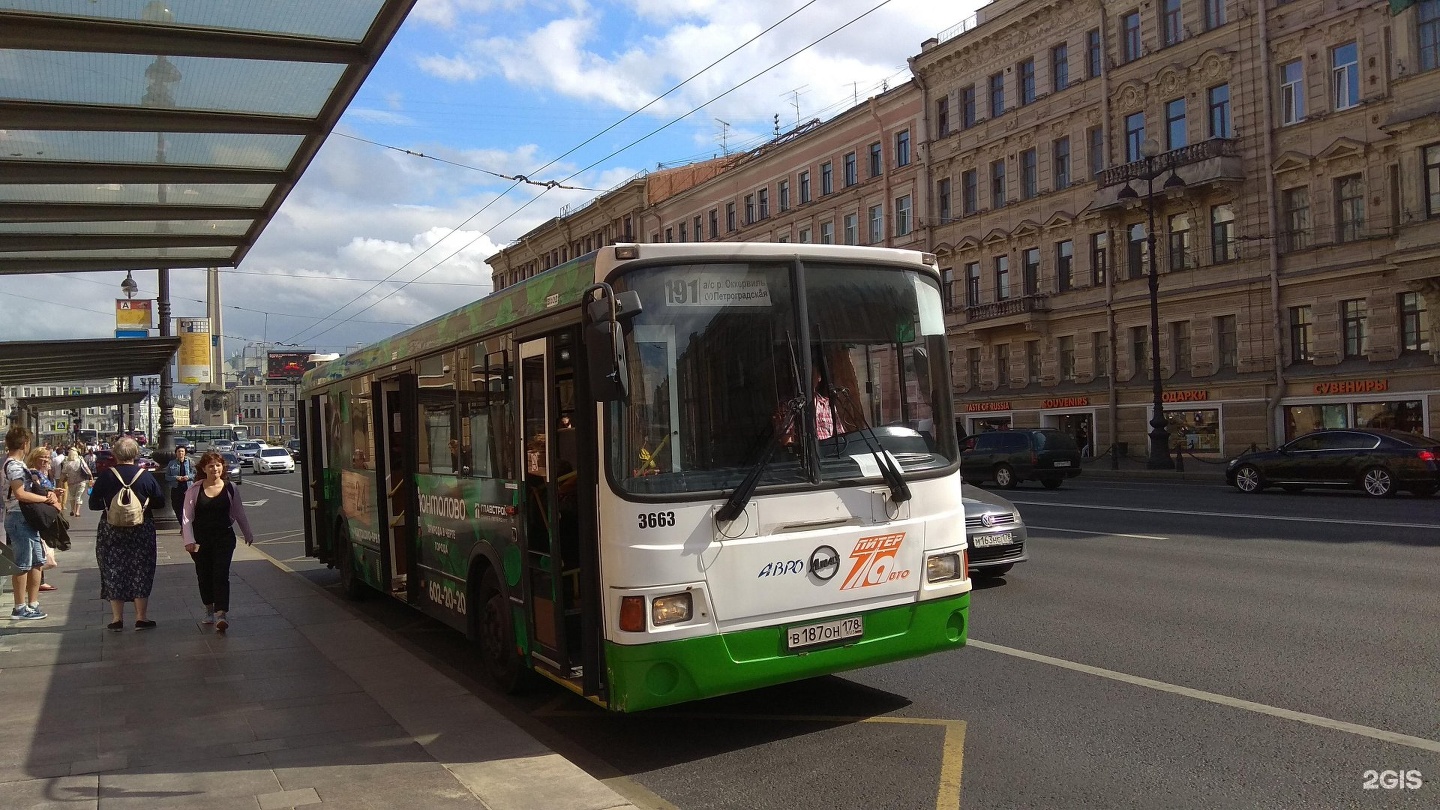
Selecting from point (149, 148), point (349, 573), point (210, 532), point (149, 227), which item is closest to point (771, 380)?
point (210, 532)

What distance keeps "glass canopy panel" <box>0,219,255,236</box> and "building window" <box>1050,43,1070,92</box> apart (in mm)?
34499

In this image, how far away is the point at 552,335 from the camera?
21.5 ft

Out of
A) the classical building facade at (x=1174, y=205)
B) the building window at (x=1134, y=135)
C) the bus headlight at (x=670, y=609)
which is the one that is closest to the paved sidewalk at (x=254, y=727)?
the bus headlight at (x=670, y=609)

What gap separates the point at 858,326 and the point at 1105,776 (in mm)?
2638

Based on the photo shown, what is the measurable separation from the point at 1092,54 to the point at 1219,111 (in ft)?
19.3

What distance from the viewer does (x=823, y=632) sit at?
604 centimetres

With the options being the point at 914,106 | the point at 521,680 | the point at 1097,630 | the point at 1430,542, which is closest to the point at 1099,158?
the point at 914,106

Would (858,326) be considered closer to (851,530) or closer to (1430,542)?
(851,530)

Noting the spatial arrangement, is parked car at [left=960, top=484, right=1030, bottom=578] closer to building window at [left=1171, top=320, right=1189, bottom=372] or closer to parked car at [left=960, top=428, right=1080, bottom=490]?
parked car at [left=960, top=428, right=1080, bottom=490]

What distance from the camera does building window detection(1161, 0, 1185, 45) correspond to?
3641 cm

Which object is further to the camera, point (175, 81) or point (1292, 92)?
point (1292, 92)

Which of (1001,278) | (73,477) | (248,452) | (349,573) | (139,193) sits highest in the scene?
(1001,278)

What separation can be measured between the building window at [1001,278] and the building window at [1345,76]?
552 inches

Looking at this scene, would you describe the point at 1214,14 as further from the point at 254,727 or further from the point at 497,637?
the point at 254,727
